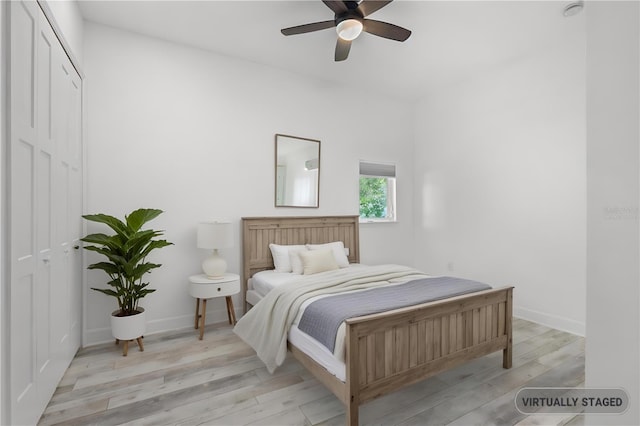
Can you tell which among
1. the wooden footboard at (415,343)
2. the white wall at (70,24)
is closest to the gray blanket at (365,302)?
the wooden footboard at (415,343)

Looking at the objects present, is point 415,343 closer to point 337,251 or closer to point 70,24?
point 337,251

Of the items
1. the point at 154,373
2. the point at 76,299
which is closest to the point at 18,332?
the point at 154,373

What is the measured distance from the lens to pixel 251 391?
218 centimetres

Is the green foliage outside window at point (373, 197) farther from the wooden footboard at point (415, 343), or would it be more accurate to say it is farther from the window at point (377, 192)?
the wooden footboard at point (415, 343)

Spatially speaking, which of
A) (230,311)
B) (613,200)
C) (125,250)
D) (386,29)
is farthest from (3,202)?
(386,29)

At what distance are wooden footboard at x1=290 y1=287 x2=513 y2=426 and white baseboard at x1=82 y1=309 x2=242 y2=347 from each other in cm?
153

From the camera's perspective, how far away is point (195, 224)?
11.4 ft

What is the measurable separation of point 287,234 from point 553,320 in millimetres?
3175

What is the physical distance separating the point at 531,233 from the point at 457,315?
2077 millimetres

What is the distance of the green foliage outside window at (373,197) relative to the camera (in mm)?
4848

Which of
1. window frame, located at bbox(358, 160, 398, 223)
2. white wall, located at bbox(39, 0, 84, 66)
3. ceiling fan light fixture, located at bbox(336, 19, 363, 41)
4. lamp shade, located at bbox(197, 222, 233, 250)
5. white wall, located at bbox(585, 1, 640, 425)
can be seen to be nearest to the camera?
white wall, located at bbox(585, 1, 640, 425)

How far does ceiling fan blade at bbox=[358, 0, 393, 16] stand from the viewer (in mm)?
2336

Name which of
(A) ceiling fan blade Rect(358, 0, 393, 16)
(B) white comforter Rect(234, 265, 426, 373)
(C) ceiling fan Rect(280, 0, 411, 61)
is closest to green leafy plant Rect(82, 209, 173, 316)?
(B) white comforter Rect(234, 265, 426, 373)

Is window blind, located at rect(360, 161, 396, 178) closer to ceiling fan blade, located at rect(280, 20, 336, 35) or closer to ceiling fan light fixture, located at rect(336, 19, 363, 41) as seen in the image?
ceiling fan light fixture, located at rect(336, 19, 363, 41)
